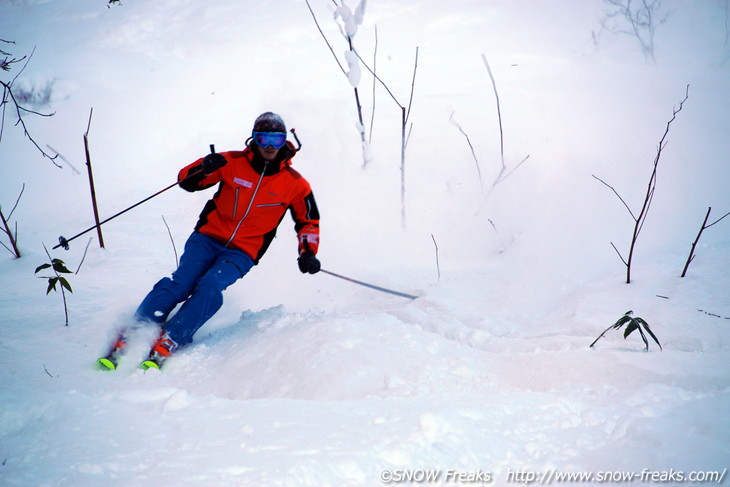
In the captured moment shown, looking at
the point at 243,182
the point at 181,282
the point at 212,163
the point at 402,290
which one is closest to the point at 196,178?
the point at 212,163

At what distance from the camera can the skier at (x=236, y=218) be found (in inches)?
105

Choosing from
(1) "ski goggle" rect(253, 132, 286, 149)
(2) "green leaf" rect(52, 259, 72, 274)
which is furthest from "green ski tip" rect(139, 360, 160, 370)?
(1) "ski goggle" rect(253, 132, 286, 149)

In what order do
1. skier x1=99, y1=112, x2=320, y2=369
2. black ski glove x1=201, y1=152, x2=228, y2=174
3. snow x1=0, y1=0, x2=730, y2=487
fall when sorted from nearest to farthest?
snow x1=0, y1=0, x2=730, y2=487, skier x1=99, y1=112, x2=320, y2=369, black ski glove x1=201, y1=152, x2=228, y2=174

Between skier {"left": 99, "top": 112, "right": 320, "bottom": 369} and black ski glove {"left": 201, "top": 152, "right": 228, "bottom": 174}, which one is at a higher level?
black ski glove {"left": 201, "top": 152, "right": 228, "bottom": 174}

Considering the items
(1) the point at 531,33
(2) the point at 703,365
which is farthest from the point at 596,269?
(1) the point at 531,33

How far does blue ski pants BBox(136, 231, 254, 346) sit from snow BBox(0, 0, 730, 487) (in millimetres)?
175

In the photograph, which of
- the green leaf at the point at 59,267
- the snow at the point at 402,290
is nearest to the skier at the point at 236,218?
the snow at the point at 402,290

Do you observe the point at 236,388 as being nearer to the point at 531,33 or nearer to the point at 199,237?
the point at 199,237

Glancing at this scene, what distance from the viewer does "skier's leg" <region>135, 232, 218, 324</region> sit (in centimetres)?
261

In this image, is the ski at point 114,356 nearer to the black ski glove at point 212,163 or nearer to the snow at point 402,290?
the snow at point 402,290

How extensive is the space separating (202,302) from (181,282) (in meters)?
0.24

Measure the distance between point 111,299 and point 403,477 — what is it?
2.73 m

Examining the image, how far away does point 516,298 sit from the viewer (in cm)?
340

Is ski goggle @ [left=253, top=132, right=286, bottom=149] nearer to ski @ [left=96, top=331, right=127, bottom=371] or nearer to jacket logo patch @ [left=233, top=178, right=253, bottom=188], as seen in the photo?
jacket logo patch @ [left=233, top=178, right=253, bottom=188]
